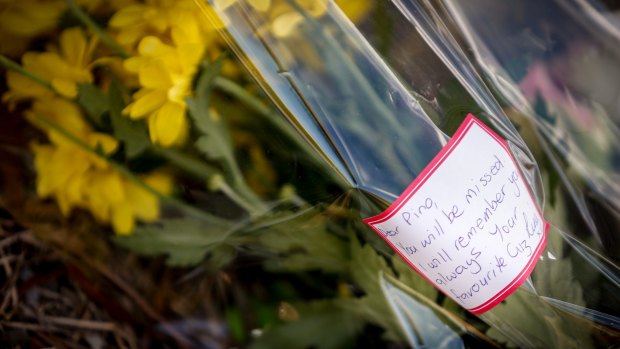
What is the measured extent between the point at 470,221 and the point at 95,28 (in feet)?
0.90

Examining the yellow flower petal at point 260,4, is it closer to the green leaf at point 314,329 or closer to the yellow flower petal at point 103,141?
the yellow flower petal at point 103,141

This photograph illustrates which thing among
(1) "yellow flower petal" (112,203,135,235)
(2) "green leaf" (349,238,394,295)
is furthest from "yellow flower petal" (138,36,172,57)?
(2) "green leaf" (349,238,394,295)

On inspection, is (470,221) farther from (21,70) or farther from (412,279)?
(21,70)

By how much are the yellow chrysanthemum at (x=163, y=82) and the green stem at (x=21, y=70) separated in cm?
5

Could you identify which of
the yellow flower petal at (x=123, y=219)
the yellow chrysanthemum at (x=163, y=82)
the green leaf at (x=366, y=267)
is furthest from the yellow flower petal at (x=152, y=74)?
the green leaf at (x=366, y=267)

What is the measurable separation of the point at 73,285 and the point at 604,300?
1.67 ft

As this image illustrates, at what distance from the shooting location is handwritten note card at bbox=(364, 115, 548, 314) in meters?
0.41

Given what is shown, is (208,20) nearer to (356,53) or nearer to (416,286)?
(356,53)

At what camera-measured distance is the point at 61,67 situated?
1.21 feet

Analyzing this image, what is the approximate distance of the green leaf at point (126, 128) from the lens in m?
0.38

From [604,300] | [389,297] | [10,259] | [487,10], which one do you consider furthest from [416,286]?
[10,259]

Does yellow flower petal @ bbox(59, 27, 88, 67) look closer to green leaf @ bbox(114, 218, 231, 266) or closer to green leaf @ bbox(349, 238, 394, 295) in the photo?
green leaf @ bbox(114, 218, 231, 266)

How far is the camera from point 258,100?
0.39m

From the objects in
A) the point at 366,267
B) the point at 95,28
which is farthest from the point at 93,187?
the point at 366,267
